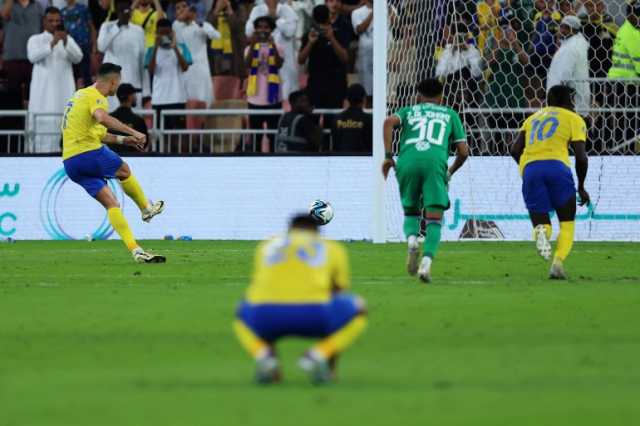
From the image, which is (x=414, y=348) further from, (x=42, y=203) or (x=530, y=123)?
(x=42, y=203)

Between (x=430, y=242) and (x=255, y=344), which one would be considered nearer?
(x=255, y=344)

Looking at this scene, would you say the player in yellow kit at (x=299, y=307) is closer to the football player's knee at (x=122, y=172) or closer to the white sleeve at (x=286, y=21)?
the football player's knee at (x=122, y=172)

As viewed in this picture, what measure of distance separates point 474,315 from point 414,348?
2.12 metres

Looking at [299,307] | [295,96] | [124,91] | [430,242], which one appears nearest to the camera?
[299,307]

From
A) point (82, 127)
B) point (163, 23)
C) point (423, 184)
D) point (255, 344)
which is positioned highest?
point (163, 23)

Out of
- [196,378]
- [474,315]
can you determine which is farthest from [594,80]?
[196,378]

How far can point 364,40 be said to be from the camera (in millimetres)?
24844

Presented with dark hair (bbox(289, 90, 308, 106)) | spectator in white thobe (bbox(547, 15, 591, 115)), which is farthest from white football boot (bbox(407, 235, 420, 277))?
dark hair (bbox(289, 90, 308, 106))

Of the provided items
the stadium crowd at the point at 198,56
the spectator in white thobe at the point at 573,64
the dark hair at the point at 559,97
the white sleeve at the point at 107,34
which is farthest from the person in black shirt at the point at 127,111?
the dark hair at the point at 559,97

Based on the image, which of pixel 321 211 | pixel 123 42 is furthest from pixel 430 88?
pixel 123 42

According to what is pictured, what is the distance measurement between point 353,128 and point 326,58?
129 centimetres

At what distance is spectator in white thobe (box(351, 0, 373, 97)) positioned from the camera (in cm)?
2462

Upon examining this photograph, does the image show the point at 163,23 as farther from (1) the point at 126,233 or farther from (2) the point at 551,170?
(2) the point at 551,170

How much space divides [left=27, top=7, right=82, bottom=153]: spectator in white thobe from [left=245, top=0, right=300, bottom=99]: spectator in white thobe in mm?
3075
